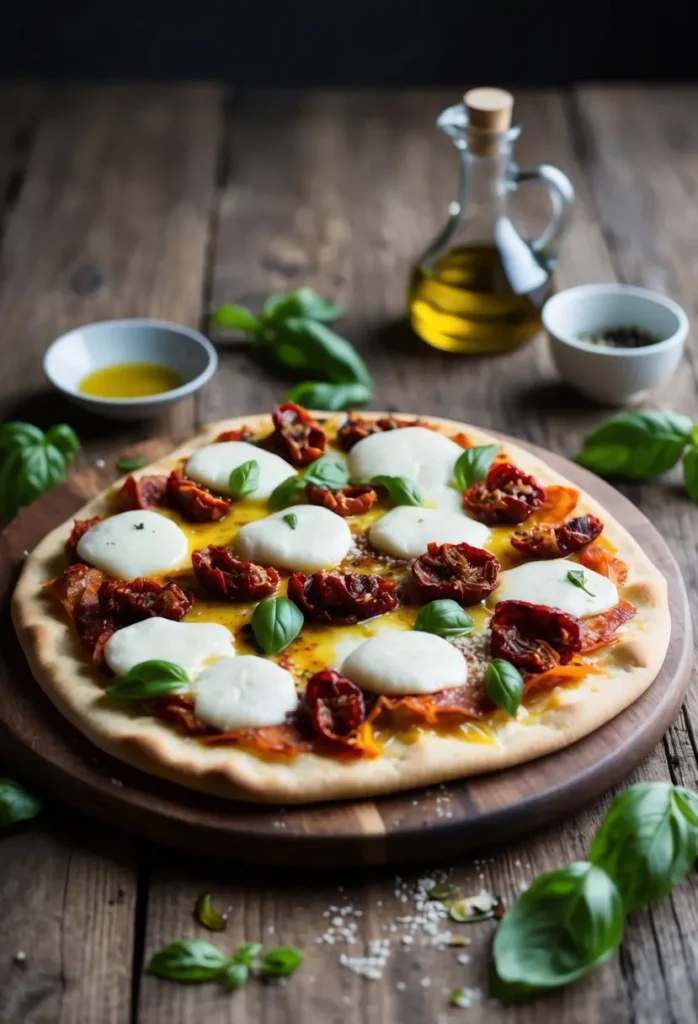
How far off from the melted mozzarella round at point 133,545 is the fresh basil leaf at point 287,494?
261 millimetres

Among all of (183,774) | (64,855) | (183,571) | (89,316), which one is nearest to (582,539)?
(183,571)

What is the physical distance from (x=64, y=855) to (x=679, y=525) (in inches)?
76.5

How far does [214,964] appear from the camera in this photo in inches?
92.0

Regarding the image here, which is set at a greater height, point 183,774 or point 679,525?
point 183,774

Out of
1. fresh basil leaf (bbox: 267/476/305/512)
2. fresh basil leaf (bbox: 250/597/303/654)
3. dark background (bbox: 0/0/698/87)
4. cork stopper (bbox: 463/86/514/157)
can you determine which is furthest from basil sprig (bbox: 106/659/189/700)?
dark background (bbox: 0/0/698/87)

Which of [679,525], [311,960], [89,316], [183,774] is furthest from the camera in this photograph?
[89,316]

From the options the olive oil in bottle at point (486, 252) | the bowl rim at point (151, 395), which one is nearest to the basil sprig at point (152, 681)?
the bowl rim at point (151, 395)

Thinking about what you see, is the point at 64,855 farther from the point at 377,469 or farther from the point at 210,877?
the point at 377,469

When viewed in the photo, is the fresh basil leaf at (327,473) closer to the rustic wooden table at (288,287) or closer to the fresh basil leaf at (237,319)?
the rustic wooden table at (288,287)

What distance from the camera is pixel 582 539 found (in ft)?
10.3

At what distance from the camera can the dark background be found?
7504mm

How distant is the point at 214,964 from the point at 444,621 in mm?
880

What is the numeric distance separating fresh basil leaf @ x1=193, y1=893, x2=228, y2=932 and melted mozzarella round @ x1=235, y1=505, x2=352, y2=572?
2.79 feet

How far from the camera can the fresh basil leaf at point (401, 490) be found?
3.28m
